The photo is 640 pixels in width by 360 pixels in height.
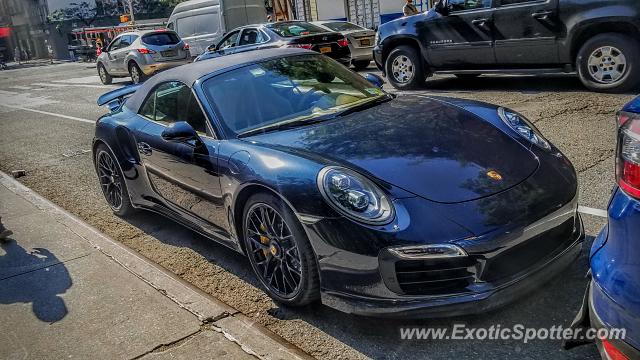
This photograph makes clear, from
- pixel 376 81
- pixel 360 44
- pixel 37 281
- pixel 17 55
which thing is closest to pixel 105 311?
pixel 37 281

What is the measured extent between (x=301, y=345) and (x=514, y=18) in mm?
6703

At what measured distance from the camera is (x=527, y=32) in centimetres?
804

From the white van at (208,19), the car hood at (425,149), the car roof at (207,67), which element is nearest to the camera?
the car hood at (425,149)

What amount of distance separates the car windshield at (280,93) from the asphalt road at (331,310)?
1045mm

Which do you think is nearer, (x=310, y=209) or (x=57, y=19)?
(x=310, y=209)

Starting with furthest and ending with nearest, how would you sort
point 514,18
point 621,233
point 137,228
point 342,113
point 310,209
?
point 514,18 < point 137,228 < point 342,113 < point 310,209 < point 621,233

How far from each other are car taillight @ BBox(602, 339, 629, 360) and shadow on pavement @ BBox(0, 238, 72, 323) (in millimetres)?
2925

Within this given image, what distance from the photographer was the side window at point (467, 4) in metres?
8.54

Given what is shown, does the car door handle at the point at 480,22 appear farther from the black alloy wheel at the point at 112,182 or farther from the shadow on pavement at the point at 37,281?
the shadow on pavement at the point at 37,281

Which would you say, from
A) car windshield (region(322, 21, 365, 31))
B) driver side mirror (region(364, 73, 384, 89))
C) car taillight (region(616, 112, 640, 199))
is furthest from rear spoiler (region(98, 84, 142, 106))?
car windshield (region(322, 21, 365, 31))

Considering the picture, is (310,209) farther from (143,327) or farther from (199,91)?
(199,91)

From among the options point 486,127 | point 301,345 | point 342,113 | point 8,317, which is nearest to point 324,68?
point 342,113

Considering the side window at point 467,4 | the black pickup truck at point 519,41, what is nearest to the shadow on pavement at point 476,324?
the black pickup truck at point 519,41

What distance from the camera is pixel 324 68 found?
4.44m
